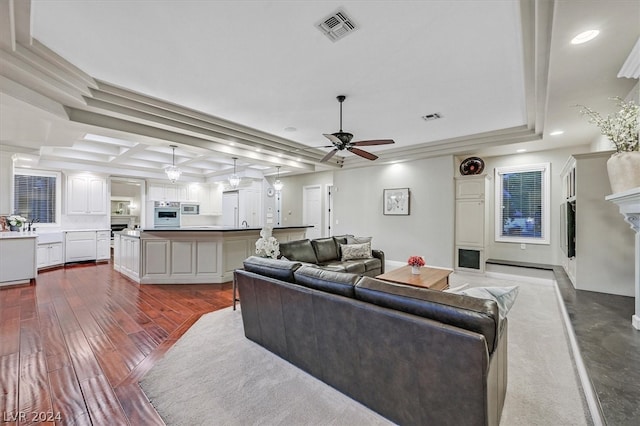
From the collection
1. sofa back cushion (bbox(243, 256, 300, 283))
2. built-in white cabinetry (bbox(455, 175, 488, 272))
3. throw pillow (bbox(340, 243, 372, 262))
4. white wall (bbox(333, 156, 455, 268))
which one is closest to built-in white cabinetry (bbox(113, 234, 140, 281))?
sofa back cushion (bbox(243, 256, 300, 283))

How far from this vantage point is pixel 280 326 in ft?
7.77

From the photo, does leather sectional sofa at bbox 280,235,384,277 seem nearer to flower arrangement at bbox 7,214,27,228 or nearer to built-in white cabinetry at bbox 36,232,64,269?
flower arrangement at bbox 7,214,27,228

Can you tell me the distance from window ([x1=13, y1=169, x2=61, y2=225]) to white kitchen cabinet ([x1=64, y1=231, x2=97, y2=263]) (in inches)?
28.8

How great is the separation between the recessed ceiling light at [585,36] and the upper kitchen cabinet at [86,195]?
982cm

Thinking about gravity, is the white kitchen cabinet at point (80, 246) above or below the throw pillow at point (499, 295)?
below

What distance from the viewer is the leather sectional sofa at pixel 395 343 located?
1.35 meters

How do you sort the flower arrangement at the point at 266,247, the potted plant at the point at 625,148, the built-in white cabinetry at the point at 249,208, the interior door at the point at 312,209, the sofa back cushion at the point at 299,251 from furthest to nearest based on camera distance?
the built-in white cabinetry at the point at 249,208 → the interior door at the point at 312,209 → the sofa back cushion at the point at 299,251 → the flower arrangement at the point at 266,247 → the potted plant at the point at 625,148

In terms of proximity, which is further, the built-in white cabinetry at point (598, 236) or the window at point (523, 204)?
the window at point (523, 204)

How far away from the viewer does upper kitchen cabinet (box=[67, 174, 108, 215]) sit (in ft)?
23.6

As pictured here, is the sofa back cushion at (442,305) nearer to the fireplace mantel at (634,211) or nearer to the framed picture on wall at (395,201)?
the fireplace mantel at (634,211)

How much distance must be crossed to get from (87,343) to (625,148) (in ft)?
17.6

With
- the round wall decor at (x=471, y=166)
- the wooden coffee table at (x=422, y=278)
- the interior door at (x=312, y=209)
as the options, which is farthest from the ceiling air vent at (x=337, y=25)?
the interior door at (x=312, y=209)

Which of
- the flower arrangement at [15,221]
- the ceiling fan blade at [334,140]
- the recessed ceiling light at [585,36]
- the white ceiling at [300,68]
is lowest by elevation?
the flower arrangement at [15,221]

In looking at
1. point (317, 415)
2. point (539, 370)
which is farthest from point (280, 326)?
point (539, 370)
